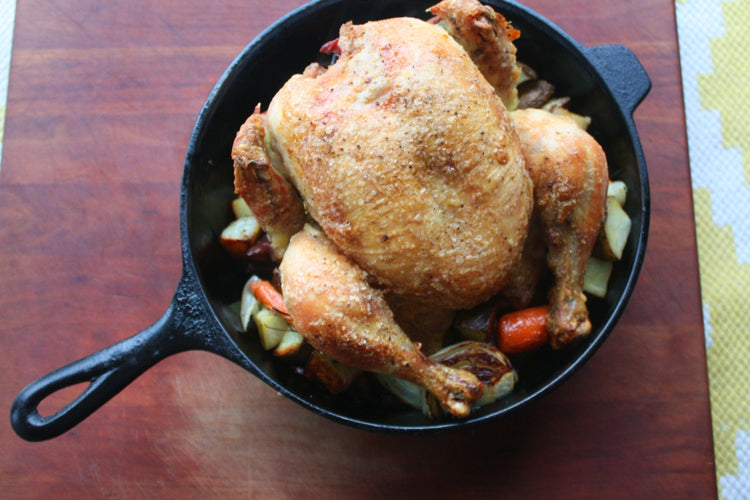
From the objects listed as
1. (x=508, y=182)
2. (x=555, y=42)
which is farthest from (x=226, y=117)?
(x=555, y=42)

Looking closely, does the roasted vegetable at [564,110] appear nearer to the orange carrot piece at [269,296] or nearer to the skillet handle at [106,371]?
the orange carrot piece at [269,296]

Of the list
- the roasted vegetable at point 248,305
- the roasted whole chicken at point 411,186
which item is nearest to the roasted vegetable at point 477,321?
the roasted whole chicken at point 411,186

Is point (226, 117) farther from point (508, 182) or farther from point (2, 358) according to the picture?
point (2, 358)

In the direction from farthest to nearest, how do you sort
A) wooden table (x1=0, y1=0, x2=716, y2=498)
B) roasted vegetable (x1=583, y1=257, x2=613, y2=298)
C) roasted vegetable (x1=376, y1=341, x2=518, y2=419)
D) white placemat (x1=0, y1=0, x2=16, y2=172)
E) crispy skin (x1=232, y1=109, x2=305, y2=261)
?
white placemat (x1=0, y1=0, x2=16, y2=172), wooden table (x1=0, y1=0, x2=716, y2=498), roasted vegetable (x1=583, y1=257, x2=613, y2=298), roasted vegetable (x1=376, y1=341, x2=518, y2=419), crispy skin (x1=232, y1=109, x2=305, y2=261)

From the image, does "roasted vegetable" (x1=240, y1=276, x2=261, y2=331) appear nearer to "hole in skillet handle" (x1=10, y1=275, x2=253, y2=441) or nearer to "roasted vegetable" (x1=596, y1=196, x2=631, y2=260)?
"hole in skillet handle" (x1=10, y1=275, x2=253, y2=441)

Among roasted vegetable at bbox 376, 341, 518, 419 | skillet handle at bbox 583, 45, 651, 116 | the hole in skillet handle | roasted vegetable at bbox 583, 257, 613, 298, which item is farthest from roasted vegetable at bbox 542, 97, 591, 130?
the hole in skillet handle
